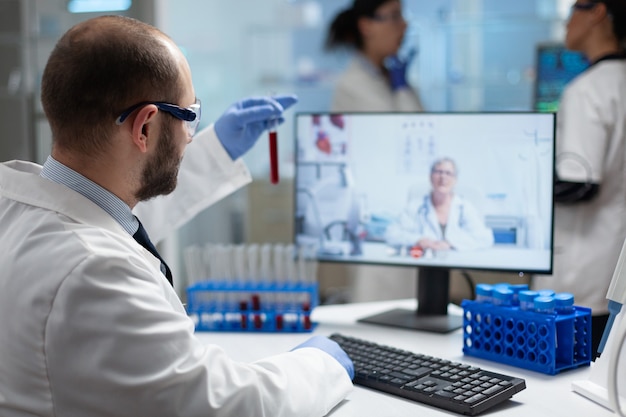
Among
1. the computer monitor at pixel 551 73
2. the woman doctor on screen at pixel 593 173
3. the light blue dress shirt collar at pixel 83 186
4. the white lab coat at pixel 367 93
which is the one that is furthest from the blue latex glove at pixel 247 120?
the computer monitor at pixel 551 73

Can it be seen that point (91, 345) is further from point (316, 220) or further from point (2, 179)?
point (316, 220)

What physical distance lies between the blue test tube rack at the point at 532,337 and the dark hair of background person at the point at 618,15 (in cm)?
141

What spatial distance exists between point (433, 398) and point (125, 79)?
662 mm

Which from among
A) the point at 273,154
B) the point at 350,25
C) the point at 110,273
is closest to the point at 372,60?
the point at 350,25

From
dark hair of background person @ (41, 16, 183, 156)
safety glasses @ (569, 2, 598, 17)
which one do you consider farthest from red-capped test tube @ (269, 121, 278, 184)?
safety glasses @ (569, 2, 598, 17)

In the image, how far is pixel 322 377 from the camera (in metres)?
1.17

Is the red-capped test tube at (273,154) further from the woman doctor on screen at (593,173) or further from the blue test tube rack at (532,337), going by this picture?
the woman doctor on screen at (593,173)

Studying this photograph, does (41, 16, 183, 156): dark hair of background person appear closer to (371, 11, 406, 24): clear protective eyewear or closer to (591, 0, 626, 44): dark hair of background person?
(591, 0, 626, 44): dark hair of background person

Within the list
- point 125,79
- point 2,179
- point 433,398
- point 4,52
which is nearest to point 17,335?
point 2,179

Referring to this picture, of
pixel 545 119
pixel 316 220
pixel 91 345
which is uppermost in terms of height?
pixel 545 119

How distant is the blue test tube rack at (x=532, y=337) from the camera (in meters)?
1.33

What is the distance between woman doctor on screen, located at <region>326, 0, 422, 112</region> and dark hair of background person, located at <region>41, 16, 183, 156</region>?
1.99 m

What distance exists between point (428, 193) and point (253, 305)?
453 millimetres

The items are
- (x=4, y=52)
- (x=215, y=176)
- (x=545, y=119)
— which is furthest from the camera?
(x=4, y=52)
